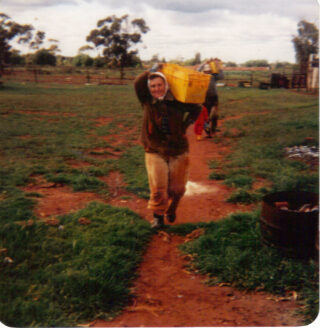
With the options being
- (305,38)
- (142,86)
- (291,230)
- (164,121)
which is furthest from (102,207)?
(305,38)

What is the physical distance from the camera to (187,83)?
3.00 meters

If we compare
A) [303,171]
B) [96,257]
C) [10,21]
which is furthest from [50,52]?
[303,171]

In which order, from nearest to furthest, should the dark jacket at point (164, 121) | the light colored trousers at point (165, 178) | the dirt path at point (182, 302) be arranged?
1. the dirt path at point (182, 302)
2. the dark jacket at point (164, 121)
3. the light colored trousers at point (165, 178)

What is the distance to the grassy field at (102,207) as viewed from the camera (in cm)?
276

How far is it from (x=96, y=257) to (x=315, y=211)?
204cm

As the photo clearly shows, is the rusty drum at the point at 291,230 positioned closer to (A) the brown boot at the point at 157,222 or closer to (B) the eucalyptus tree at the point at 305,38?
(A) the brown boot at the point at 157,222

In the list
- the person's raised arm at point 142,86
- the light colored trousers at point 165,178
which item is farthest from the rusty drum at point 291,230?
the person's raised arm at point 142,86

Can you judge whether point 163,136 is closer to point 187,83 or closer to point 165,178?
point 165,178

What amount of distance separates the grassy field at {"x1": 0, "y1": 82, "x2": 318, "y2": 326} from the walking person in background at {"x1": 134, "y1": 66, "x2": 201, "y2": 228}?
0.50 metres

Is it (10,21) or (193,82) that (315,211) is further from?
(10,21)

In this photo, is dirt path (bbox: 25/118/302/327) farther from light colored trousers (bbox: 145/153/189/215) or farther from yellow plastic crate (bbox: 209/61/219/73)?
yellow plastic crate (bbox: 209/61/219/73)

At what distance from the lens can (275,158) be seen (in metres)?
5.94

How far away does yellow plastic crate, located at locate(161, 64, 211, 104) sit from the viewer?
3.01m

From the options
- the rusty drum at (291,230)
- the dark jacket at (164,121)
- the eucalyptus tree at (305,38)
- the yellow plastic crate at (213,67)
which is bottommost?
the rusty drum at (291,230)
